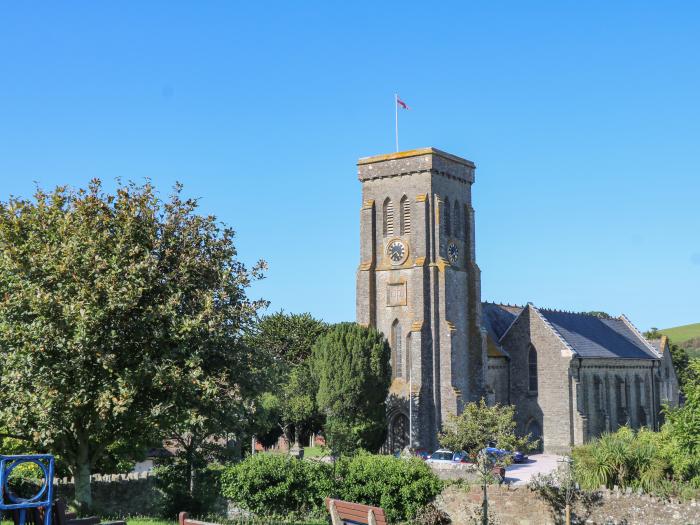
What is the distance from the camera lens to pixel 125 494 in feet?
97.0

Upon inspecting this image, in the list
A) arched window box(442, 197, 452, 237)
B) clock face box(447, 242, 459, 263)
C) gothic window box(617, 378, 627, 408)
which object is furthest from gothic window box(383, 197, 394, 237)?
gothic window box(617, 378, 627, 408)

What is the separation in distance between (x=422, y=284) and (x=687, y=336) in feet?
349

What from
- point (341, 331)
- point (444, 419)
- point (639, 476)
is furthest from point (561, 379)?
point (639, 476)

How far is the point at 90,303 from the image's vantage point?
76.9 feet

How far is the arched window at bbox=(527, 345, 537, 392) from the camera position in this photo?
6531 cm

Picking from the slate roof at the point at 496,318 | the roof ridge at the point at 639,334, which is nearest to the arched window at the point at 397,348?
the slate roof at the point at 496,318

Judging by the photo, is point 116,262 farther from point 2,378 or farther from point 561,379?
point 561,379

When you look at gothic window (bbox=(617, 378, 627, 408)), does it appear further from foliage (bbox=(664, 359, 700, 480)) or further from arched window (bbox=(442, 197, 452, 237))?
foliage (bbox=(664, 359, 700, 480))

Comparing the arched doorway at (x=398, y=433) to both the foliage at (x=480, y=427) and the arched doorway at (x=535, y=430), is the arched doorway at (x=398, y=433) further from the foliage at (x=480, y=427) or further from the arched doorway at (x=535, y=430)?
the foliage at (x=480, y=427)

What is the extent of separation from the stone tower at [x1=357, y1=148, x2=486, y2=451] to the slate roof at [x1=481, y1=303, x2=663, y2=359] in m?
4.40

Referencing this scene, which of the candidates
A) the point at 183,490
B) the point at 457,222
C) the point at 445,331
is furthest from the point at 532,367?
the point at 183,490

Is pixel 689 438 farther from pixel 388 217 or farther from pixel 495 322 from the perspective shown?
pixel 495 322

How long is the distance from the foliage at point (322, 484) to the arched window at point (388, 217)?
118ft

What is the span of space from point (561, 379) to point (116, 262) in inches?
1847
